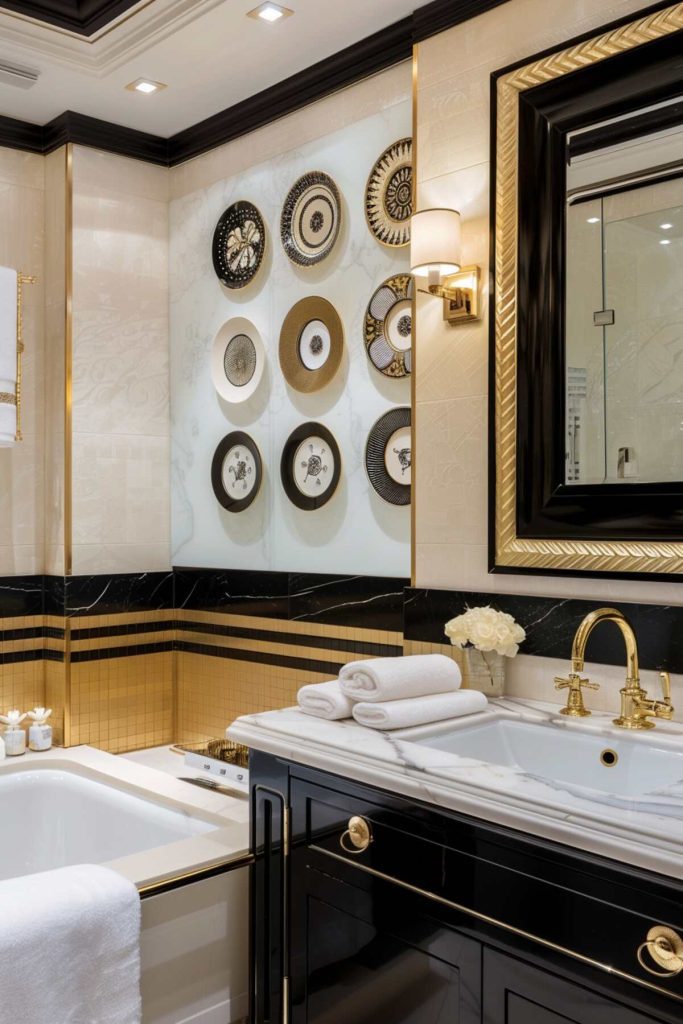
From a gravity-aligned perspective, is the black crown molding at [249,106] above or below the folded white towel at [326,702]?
above

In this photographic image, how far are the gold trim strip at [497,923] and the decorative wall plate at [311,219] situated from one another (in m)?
1.76

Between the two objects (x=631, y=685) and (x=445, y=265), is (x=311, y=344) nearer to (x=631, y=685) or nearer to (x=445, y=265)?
(x=445, y=265)

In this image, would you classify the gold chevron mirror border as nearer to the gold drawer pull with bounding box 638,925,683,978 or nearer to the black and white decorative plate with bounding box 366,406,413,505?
the black and white decorative plate with bounding box 366,406,413,505

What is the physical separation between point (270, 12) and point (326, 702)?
177 centimetres

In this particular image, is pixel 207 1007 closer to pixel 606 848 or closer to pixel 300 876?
pixel 300 876

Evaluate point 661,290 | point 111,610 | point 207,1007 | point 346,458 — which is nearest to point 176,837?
point 207,1007

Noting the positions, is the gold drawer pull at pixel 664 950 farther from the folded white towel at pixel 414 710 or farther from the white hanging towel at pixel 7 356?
the white hanging towel at pixel 7 356

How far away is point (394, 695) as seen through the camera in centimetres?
185

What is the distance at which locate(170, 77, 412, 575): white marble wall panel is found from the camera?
2.61 m

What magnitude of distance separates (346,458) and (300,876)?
126 cm

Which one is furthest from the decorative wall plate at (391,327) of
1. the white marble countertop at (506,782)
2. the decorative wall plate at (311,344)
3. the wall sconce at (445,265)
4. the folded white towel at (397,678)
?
the white marble countertop at (506,782)

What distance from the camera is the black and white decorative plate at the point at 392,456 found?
8.20 ft

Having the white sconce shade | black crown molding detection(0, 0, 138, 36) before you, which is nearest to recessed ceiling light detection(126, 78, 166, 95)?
black crown molding detection(0, 0, 138, 36)

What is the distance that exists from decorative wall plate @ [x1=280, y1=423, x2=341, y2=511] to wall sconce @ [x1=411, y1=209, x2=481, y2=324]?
0.66m
